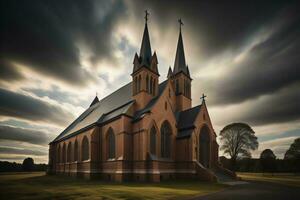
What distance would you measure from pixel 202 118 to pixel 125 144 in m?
14.6

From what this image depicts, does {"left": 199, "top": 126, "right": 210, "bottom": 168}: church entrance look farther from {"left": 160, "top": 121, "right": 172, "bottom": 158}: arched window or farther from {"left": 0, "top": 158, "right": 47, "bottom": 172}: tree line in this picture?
{"left": 0, "top": 158, "right": 47, "bottom": 172}: tree line

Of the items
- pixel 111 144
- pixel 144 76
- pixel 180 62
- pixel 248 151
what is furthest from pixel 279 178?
pixel 111 144

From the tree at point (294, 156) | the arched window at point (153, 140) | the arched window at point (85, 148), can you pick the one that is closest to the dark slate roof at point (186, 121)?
the arched window at point (153, 140)

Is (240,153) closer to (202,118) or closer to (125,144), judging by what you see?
(202,118)

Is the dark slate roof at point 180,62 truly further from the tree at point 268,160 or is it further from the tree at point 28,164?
the tree at point 28,164

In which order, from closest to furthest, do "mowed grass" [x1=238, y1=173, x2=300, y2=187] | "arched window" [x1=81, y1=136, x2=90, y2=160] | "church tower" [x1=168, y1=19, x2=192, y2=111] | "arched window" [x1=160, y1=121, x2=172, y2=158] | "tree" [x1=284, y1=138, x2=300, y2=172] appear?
"mowed grass" [x1=238, y1=173, x2=300, y2=187] < "arched window" [x1=160, y1=121, x2=172, y2=158] < "arched window" [x1=81, y1=136, x2=90, y2=160] < "church tower" [x1=168, y1=19, x2=192, y2=111] < "tree" [x1=284, y1=138, x2=300, y2=172]

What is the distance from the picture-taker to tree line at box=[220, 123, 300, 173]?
50.8 m

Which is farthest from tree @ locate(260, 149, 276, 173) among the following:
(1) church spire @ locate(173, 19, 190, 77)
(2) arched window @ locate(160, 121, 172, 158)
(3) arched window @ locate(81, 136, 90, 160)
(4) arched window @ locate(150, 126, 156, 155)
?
(3) arched window @ locate(81, 136, 90, 160)

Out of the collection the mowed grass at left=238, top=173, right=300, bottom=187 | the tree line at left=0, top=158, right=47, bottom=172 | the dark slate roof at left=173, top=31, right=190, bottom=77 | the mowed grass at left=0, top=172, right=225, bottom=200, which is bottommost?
the tree line at left=0, top=158, right=47, bottom=172

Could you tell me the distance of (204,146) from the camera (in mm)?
37156

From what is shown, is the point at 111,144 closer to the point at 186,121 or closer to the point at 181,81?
the point at 186,121

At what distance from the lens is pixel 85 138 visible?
40.9m

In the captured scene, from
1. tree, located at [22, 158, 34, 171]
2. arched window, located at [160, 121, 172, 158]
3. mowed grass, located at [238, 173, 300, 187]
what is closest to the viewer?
mowed grass, located at [238, 173, 300, 187]

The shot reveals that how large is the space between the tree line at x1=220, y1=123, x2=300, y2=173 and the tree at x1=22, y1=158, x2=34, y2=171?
70658mm
